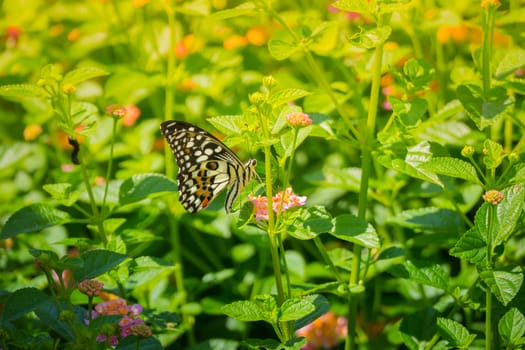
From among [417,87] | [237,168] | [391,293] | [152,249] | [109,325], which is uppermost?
[417,87]

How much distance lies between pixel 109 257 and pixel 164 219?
0.83m

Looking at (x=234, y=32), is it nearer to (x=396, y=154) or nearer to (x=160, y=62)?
(x=160, y=62)

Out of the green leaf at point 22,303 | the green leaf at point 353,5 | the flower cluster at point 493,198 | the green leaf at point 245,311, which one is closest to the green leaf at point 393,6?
the green leaf at point 353,5

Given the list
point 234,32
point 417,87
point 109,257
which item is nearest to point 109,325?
point 109,257

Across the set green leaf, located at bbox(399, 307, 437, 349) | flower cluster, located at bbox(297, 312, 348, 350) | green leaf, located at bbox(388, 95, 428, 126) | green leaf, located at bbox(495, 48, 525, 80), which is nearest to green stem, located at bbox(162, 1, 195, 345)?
flower cluster, located at bbox(297, 312, 348, 350)

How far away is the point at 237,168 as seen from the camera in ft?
5.15

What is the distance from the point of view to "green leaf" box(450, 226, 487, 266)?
1.30 m

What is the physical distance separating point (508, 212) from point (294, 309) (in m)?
0.45

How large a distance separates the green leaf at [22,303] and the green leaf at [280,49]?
68 cm

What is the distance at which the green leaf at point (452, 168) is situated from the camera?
1.32m

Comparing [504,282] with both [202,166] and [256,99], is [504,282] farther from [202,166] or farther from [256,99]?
[202,166]

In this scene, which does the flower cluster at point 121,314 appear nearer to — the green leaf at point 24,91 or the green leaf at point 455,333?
the green leaf at point 24,91

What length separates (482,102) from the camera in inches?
57.8

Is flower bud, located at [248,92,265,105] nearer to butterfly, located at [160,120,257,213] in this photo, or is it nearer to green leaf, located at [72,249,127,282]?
butterfly, located at [160,120,257,213]
